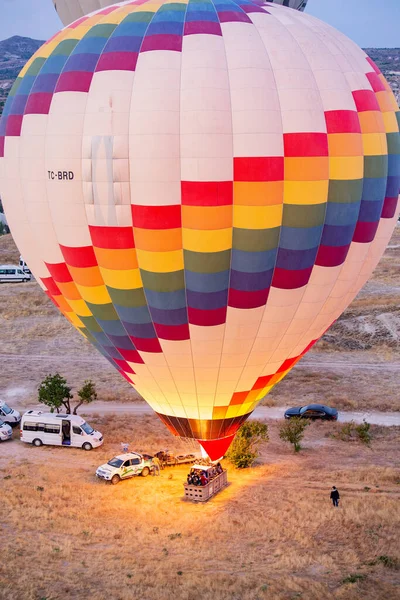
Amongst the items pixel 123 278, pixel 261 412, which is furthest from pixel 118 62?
pixel 261 412

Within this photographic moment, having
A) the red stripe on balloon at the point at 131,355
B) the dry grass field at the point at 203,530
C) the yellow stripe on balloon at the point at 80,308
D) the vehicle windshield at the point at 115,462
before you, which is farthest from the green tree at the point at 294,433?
the yellow stripe on balloon at the point at 80,308

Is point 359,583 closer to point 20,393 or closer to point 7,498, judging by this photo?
point 7,498

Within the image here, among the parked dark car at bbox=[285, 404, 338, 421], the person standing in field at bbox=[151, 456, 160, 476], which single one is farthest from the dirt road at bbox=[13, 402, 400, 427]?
the person standing in field at bbox=[151, 456, 160, 476]

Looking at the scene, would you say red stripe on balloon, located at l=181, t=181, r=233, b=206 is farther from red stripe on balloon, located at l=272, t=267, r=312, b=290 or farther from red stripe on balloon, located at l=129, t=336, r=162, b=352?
red stripe on balloon, located at l=129, t=336, r=162, b=352

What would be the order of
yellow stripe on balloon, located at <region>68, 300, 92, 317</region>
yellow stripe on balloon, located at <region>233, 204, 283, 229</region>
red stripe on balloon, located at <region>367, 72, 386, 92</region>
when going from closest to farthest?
yellow stripe on balloon, located at <region>233, 204, 283, 229</region> → red stripe on balloon, located at <region>367, 72, 386, 92</region> → yellow stripe on balloon, located at <region>68, 300, 92, 317</region>

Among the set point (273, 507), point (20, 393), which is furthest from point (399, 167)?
point (20, 393)

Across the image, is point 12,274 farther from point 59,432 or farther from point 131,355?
point 131,355

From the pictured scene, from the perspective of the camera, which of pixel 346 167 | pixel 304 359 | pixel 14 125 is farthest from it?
pixel 304 359
